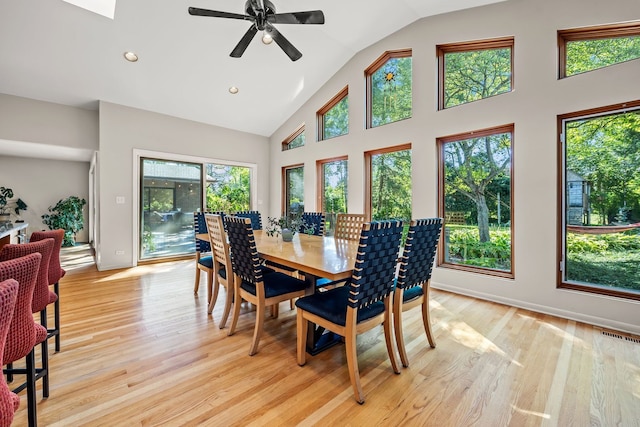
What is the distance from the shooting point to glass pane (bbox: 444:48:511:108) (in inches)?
128

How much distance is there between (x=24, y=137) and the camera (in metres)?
4.25

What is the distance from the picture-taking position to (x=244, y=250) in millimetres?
2115

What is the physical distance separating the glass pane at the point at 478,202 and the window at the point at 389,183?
547 mm

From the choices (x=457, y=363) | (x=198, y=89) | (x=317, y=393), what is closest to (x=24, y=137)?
(x=198, y=89)

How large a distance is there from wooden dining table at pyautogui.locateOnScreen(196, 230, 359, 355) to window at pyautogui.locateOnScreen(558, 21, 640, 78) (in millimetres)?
2900

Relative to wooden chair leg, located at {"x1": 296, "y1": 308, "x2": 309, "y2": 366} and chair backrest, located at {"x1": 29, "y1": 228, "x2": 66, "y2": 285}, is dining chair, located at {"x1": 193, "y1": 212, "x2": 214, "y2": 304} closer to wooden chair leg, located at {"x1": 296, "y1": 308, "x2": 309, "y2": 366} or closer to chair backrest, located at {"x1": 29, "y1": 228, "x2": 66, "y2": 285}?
chair backrest, located at {"x1": 29, "y1": 228, "x2": 66, "y2": 285}

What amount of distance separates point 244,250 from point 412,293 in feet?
4.34

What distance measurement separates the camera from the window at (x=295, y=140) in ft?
19.4

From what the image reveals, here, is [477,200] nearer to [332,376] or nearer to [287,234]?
[287,234]

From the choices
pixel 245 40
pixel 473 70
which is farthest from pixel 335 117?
pixel 245 40

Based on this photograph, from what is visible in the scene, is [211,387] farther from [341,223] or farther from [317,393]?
[341,223]

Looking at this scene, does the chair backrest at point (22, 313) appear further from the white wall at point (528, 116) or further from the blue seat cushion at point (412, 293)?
the white wall at point (528, 116)

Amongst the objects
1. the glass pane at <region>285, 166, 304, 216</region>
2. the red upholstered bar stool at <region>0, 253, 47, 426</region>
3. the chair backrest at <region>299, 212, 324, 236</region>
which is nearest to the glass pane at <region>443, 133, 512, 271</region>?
the chair backrest at <region>299, 212, 324, 236</region>

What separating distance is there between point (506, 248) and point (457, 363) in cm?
185
